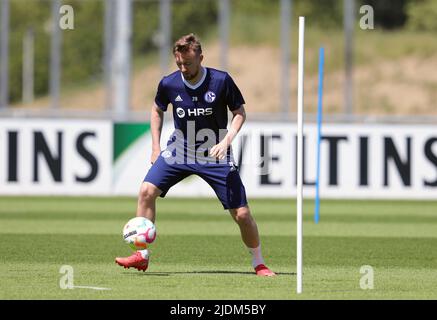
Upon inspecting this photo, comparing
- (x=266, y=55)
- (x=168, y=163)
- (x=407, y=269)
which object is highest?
(x=266, y=55)

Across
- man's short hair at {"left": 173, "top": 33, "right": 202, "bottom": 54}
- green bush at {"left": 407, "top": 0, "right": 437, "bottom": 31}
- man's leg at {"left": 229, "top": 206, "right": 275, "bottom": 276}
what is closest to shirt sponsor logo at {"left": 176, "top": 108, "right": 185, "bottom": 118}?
man's short hair at {"left": 173, "top": 33, "right": 202, "bottom": 54}

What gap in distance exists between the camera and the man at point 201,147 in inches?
459

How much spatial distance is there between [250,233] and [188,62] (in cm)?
183

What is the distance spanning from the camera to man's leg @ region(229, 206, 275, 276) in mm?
11719

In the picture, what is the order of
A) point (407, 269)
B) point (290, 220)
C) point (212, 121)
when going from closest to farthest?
point (212, 121)
point (407, 269)
point (290, 220)

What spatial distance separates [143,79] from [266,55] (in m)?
5.32

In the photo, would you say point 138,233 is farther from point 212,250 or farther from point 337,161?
point 337,161

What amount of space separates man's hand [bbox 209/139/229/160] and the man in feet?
0.73

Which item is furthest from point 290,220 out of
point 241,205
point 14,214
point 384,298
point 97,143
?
point 384,298

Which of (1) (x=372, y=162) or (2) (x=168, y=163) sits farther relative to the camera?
(1) (x=372, y=162)

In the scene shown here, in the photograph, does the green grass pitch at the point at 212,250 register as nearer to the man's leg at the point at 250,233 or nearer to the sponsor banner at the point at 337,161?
the man's leg at the point at 250,233

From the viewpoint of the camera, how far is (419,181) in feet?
82.8

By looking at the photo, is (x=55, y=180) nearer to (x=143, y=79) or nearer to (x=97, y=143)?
(x=97, y=143)

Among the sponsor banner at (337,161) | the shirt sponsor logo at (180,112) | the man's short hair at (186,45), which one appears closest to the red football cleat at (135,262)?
the shirt sponsor logo at (180,112)
